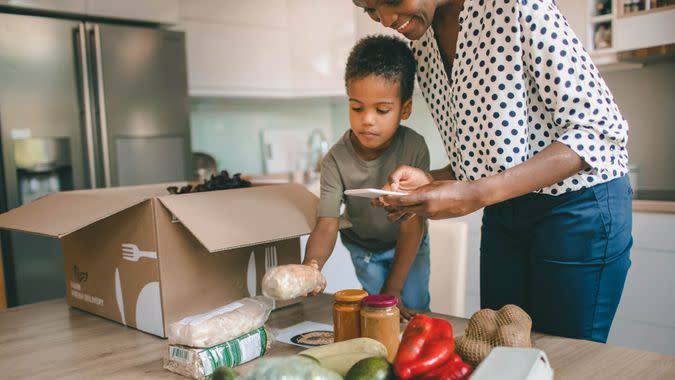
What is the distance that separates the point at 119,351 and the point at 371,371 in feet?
1.60

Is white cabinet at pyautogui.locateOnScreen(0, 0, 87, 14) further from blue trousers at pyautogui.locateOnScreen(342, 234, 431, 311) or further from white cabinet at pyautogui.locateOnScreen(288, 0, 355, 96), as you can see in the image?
blue trousers at pyautogui.locateOnScreen(342, 234, 431, 311)

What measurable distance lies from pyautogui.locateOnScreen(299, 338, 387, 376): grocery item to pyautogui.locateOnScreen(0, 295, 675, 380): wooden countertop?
16cm

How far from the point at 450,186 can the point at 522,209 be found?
0.22 metres

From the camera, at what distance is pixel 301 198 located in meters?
1.14

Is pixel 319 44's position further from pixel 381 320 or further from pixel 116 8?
pixel 381 320

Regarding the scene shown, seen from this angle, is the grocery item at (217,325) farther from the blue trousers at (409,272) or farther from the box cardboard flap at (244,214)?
the blue trousers at (409,272)

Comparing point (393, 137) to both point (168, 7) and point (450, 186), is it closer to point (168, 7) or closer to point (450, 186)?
point (450, 186)

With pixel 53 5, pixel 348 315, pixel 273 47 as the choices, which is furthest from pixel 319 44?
pixel 348 315

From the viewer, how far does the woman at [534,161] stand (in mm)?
867

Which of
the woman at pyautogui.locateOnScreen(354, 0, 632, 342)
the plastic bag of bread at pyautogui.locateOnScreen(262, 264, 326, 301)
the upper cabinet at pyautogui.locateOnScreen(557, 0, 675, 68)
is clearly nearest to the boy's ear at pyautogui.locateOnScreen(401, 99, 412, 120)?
the woman at pyautogui.locateOnScreen(354, 0, 632, 342)

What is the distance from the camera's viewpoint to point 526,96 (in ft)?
3.10

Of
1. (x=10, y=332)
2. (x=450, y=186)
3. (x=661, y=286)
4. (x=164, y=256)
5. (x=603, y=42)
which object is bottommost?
(x=661, y=286)

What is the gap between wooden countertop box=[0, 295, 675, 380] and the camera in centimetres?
74

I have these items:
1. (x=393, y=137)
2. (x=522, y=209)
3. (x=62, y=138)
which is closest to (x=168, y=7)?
(x=62, y=138)
